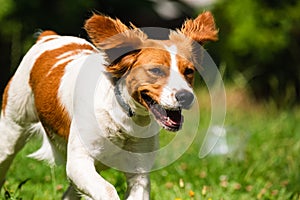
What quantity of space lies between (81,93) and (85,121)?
0.67 feet

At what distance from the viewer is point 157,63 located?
162 inches

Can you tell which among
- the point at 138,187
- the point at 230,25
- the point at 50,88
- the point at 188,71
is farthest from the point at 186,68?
the point at 230,25

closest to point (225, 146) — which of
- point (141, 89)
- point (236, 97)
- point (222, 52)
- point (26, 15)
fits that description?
point (236, 97)

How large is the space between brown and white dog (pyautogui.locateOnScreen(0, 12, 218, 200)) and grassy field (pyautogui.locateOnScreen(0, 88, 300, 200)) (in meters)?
0.48

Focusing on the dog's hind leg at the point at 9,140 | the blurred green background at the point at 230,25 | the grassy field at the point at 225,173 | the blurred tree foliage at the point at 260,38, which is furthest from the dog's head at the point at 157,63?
the blurred tree foliage at the point at 260,38

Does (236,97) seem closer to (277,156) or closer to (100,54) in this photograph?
(277,156)

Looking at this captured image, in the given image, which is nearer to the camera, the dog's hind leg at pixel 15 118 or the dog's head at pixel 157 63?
the dog's head at pixel 157 63

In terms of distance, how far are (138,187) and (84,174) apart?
0.38 m

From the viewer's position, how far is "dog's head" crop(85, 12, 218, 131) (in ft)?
13.1

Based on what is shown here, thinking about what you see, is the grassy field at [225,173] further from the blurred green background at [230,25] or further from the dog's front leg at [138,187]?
the blurred green background at [230,25]

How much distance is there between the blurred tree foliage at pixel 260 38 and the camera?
37.7ft

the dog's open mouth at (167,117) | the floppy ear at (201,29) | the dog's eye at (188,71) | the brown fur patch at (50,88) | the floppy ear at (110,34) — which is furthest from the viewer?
the brown fur patch at (50,88)

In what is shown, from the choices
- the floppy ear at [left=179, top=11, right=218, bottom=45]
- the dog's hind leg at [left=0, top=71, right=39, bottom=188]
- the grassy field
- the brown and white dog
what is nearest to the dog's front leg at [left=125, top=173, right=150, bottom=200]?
the brown and white dog

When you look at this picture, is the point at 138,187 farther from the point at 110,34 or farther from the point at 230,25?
the point at 230,25
